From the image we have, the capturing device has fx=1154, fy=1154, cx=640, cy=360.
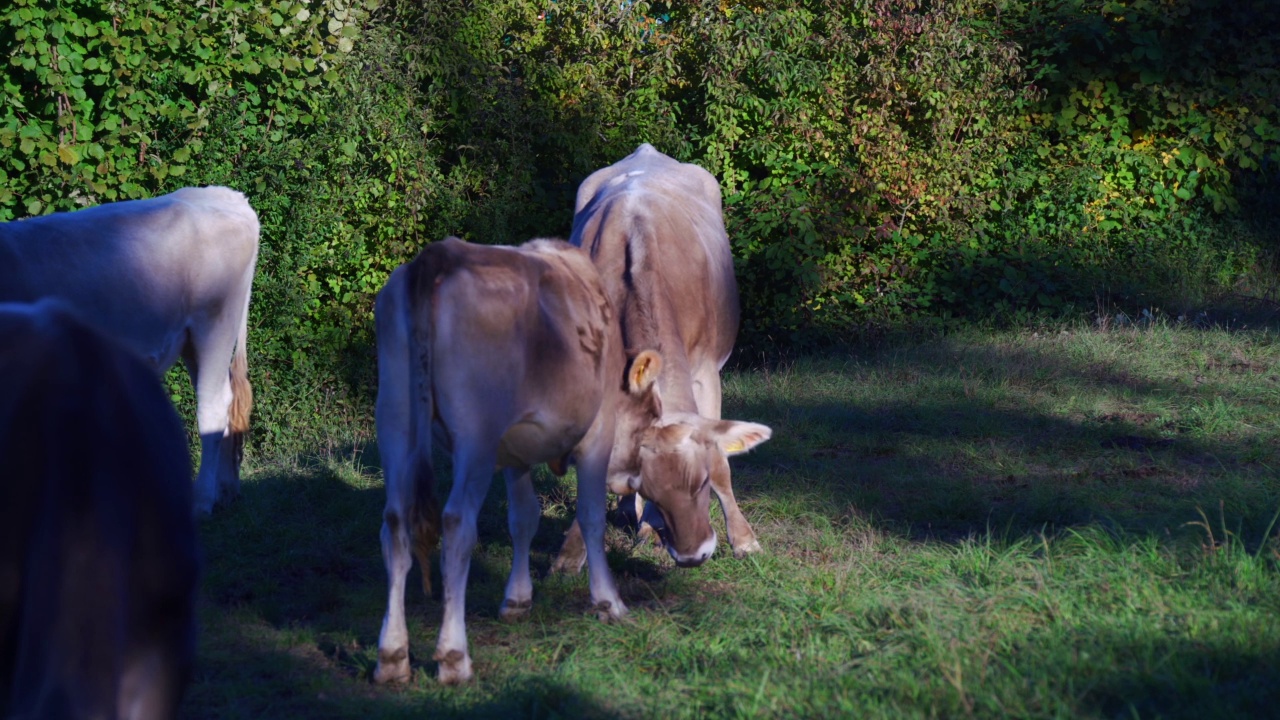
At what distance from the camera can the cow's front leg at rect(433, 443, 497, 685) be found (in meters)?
3.92

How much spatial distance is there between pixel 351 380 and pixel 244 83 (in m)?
2.60

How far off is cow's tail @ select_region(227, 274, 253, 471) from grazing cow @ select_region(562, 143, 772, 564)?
2.24 meters

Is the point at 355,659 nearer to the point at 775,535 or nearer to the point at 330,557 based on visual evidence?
the point at 330,557

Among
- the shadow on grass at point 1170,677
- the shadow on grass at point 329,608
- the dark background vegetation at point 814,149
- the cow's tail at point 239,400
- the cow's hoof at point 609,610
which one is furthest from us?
the dark background vegetation at point 814,149

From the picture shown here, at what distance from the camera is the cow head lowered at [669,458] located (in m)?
4.90

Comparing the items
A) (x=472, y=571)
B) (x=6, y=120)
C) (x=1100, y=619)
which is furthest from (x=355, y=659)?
(x=6, y=120)

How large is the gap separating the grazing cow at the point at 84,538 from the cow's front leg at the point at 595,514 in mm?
2265

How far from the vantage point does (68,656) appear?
6.88ft

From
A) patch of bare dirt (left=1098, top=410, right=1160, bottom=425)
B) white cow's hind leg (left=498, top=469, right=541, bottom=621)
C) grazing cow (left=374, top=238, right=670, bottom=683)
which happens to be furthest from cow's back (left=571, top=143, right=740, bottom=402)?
patch of bare dirt (left=1098, top=410, right=1160, bottom=425)

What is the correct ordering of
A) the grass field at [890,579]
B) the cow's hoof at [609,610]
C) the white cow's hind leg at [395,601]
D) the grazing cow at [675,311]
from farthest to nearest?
the grazing cow at [675,311] → the cow's hoof at [609,610] → the white cow's hind leg at [395,601] → the grass field at [890,579]

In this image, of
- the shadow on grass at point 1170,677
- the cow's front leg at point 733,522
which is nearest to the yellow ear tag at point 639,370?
the cow's front leg at point 733,522

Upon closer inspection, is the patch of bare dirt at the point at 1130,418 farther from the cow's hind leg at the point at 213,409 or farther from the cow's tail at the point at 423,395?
the cow's hind leg at the point at 213,409

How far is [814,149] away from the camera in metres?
10.6

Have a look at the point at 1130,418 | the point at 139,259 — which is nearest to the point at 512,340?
the point at 139,259
